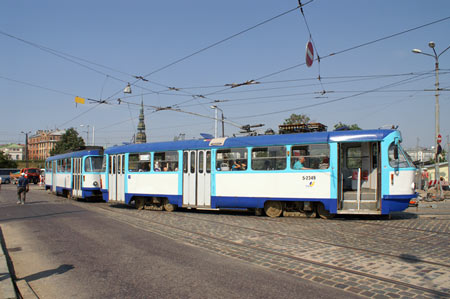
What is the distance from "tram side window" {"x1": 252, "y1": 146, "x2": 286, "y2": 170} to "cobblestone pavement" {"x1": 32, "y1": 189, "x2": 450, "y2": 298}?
5.77 ft

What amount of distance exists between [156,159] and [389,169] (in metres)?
8.93

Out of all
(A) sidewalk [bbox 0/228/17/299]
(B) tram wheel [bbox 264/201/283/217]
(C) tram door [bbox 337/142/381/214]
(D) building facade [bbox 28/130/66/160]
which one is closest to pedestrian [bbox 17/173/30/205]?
(B) tram wheel [bbox 264/201/283/217]

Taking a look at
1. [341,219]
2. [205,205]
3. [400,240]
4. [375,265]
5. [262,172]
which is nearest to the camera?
[375,265]

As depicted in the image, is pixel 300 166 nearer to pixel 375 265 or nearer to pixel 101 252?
pixel 375 265

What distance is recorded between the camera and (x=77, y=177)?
71.5ft

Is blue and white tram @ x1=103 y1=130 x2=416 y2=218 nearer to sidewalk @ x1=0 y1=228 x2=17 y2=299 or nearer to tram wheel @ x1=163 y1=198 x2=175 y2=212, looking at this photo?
tram wheel @ x1=163 y1=198 x2=175 y2=212

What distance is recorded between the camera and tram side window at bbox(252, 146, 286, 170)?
12.7 meters


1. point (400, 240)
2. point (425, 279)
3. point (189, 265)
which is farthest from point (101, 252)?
point (400, 240)

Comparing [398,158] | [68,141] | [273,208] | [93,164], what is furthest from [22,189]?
[68,141]

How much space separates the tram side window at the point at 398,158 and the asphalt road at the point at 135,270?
21.7 ft

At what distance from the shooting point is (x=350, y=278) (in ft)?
19.0

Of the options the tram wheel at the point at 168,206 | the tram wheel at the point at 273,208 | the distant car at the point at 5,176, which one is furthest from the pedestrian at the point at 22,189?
the distant car at the point at 5,176

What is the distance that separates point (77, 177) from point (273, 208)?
13.4m

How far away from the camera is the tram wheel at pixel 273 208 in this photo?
1295 centimetres
